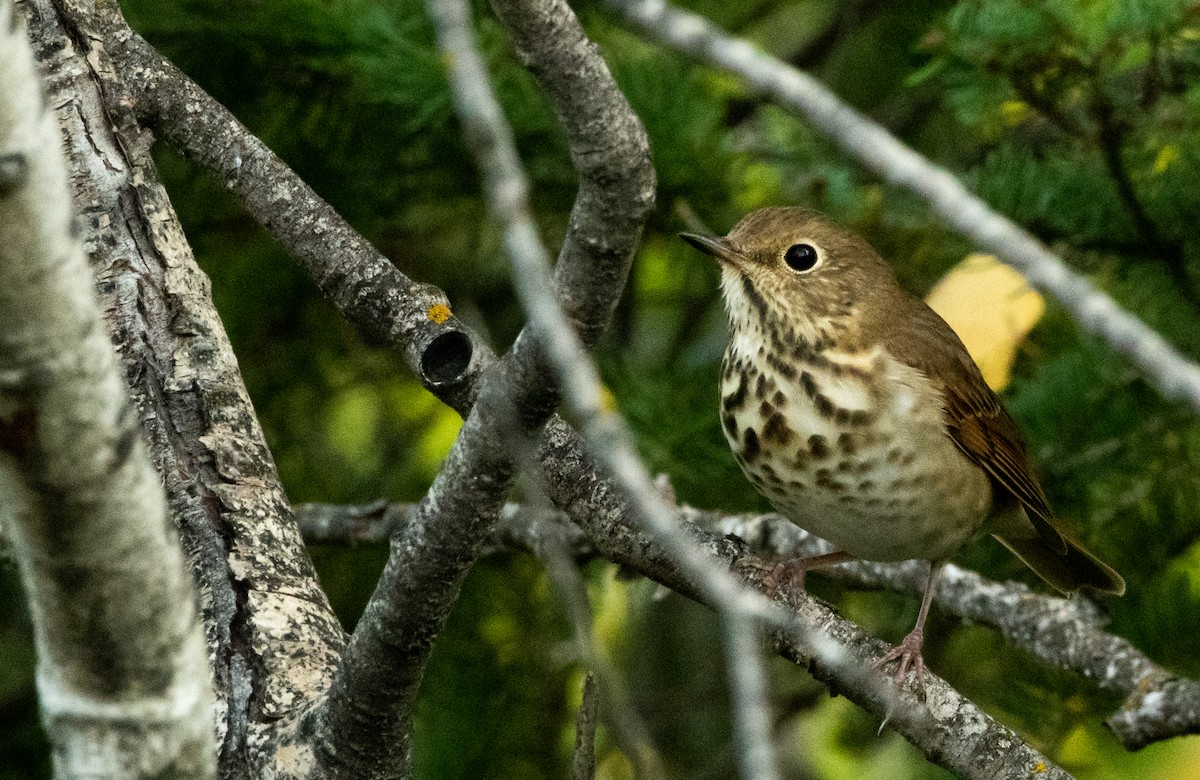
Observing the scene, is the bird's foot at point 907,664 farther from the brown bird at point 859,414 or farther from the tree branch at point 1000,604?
the tree branch at point 1000,604

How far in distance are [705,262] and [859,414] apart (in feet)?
4.82

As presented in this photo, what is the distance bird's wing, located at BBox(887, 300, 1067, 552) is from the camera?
3.36 metres

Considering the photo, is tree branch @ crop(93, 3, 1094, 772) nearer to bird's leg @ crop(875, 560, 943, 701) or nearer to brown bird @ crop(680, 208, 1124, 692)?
bird's leg @ crop(875, 560, 943, 701)

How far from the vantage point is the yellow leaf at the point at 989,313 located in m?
4.00

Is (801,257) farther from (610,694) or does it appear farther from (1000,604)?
(610,694)

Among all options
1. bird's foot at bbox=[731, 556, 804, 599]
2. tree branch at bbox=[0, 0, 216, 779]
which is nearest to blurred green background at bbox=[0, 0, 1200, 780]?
bird's foot at bbox=[731, 556, 804, 599]

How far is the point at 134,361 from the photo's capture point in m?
2.51

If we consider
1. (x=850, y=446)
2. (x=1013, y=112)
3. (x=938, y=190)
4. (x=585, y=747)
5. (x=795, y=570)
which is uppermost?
(x=938, y=190)

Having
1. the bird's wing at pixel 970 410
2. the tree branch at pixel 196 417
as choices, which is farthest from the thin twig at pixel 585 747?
the bird's wing at pixel 970 410

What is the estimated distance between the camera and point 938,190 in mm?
1192

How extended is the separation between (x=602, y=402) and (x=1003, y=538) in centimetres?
290

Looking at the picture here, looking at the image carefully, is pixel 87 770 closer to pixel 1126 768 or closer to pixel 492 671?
pixel 492 671

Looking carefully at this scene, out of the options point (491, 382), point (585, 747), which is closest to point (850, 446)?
point (585, 747)

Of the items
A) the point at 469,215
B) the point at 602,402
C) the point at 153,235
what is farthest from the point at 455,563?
the point at 469,215
